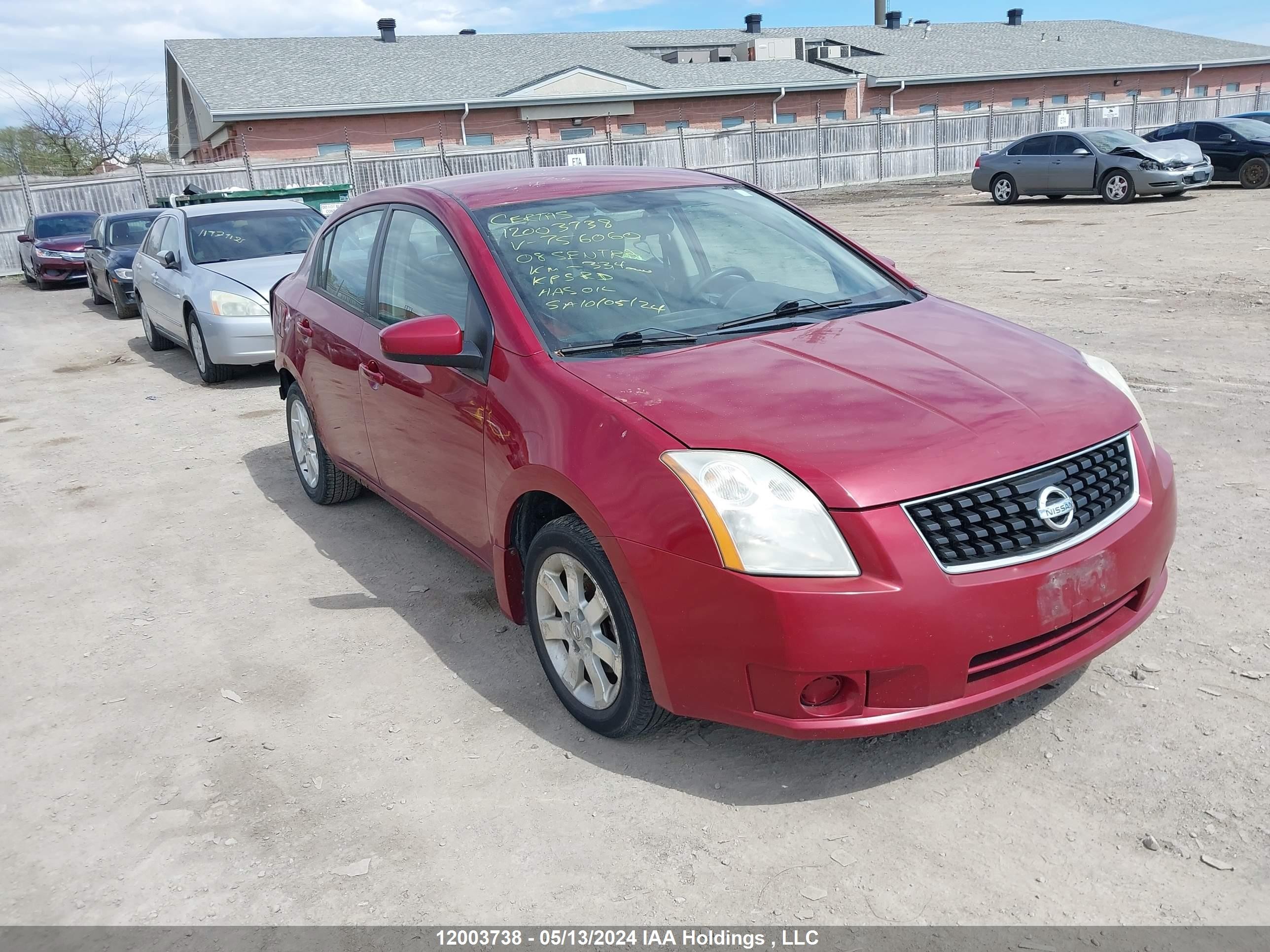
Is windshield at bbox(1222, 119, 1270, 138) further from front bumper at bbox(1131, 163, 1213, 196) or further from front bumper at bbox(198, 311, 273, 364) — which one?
front bumper at bbox(198, 311, 273, 364)

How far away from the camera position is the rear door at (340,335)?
15.9 ft

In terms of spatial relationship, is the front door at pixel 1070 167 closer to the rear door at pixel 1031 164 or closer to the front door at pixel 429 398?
the rear door at pixel 1031 164

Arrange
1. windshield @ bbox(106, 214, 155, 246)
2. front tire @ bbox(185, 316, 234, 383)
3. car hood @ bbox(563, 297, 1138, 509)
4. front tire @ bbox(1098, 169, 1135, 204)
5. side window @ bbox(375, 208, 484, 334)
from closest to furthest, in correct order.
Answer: car hood @ bbox(563, 297, 1138, 509) → side window @ bbox(375, 208, 484, 334) → front tire @ bbox(185, 316, 234, 383) → windshield @ bbox(106, 214, 155, 246) → front tire @ bbox(1098, 169, 1135, 204)

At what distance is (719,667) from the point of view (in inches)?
113

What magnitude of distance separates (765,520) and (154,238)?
1120 centimetres

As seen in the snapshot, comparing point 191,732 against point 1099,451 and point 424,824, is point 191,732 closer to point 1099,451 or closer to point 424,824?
point 424,824

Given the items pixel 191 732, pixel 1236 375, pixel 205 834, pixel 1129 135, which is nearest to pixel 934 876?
pixel 205 834

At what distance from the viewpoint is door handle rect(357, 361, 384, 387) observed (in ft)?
14.9

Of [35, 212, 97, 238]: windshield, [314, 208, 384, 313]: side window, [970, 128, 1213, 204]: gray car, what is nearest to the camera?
[314, 208, 384, 313]: side window

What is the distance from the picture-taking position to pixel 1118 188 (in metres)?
21.0

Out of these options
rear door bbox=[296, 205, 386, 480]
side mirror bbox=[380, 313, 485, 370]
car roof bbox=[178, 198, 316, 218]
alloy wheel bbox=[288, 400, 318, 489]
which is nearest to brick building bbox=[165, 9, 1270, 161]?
car roof bbox=[178, 198, 316, 218]

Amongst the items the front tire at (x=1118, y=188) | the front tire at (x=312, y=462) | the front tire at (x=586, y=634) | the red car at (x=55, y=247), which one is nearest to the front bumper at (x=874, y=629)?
the front tire at (x=586, y=634)

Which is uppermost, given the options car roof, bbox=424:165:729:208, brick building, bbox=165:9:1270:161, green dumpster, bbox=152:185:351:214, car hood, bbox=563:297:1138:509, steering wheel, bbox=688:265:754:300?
brick building, bbox=165:9:1270:161

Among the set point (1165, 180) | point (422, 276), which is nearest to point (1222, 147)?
point (1165, 180)
